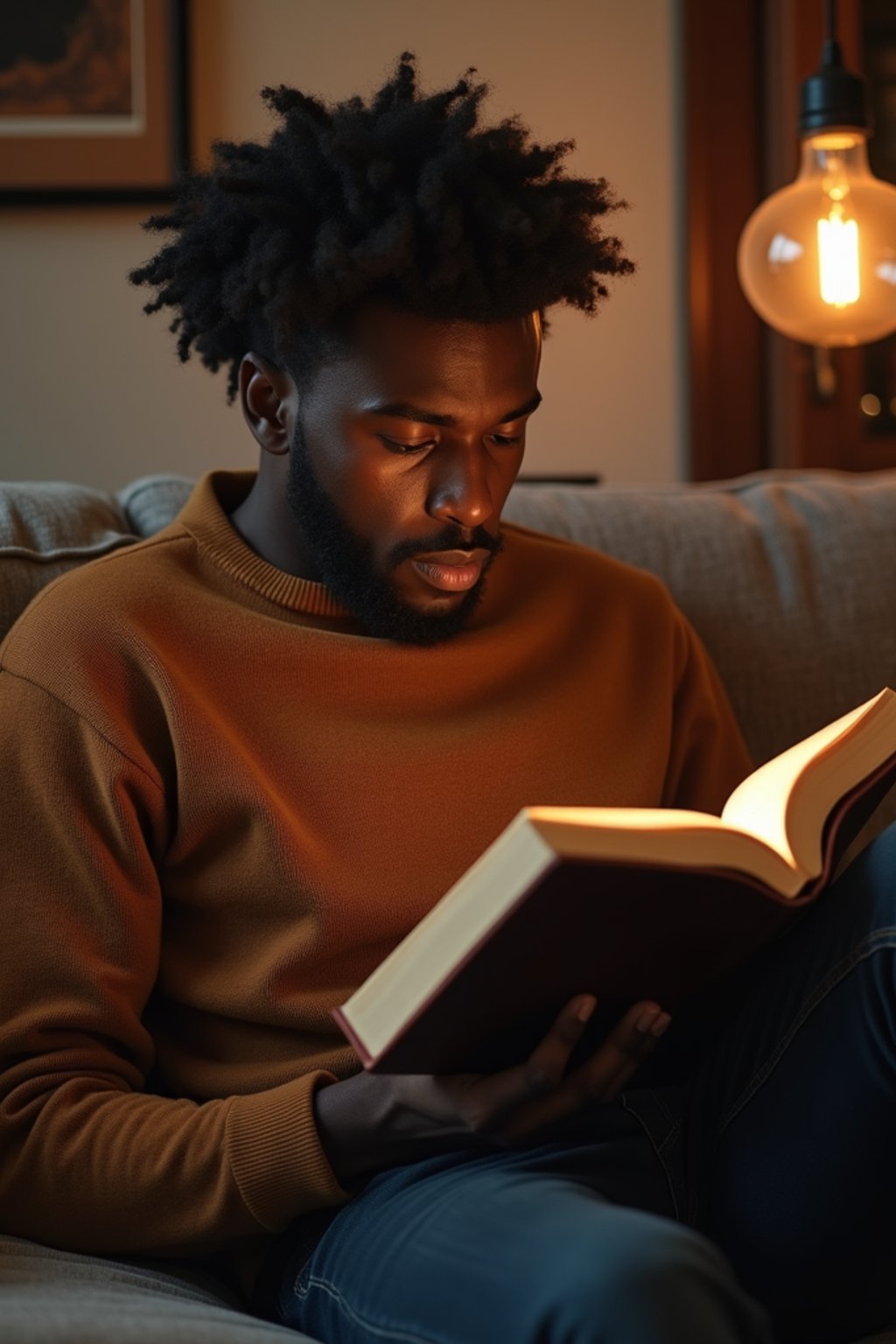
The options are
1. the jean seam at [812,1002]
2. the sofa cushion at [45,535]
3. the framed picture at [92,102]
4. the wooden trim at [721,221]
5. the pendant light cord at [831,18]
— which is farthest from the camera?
the wooden trim at [721,221]

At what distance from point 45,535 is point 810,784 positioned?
0.69m

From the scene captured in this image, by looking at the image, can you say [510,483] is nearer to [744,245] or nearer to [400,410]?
[400,410]

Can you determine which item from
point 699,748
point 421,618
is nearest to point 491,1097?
point 421,618

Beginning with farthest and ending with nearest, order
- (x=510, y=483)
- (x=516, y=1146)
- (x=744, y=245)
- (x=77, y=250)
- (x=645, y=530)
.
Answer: (x=77, y=250) → (x=744, y=245) → (x=645, y=530) → (x=510, y=483) → (x=516, y=1146)

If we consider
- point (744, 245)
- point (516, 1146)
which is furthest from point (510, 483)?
point (744, 245)

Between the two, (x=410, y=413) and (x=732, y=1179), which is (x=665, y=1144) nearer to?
(x=732, y=1179)

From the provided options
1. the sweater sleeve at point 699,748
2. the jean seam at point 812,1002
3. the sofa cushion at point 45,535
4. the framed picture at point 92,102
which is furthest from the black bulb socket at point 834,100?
the framed picture at point 92,102

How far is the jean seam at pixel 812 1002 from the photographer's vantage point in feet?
3.04

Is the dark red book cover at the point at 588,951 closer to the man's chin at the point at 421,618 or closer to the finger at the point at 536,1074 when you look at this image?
the finger at the point at 536,1074

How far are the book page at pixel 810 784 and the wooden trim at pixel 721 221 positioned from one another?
1.36 metres

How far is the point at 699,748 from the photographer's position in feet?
4.24

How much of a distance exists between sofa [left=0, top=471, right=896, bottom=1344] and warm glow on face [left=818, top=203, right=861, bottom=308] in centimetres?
19

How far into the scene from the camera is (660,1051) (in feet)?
3.52

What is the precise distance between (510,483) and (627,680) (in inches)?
7.8
